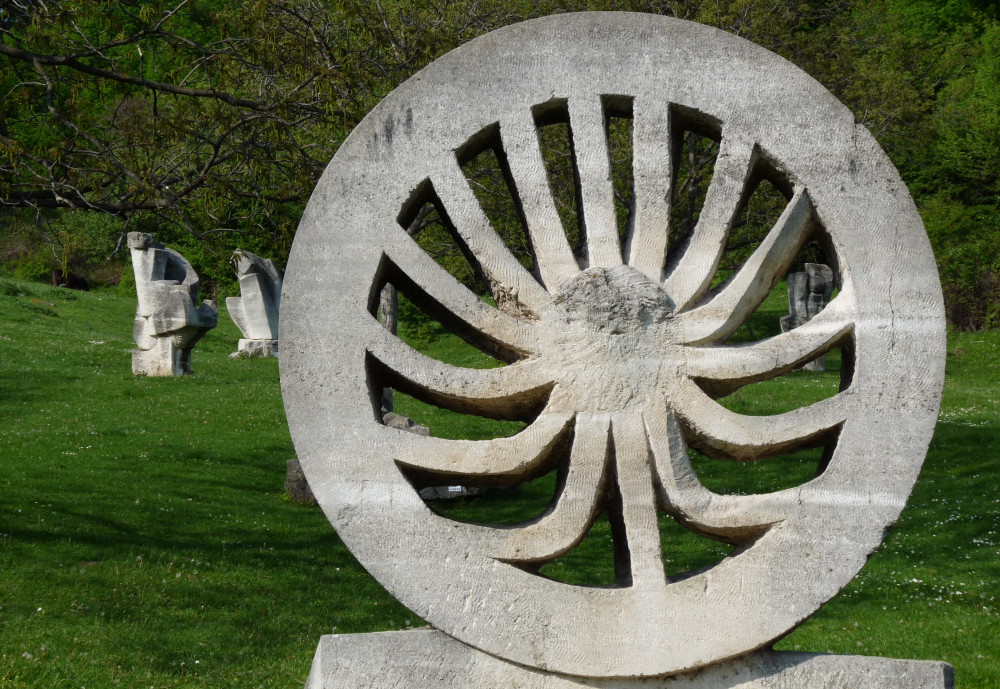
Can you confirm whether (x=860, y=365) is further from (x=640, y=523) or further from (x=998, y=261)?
(x=998, y=261)

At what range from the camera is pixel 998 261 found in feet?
86.0

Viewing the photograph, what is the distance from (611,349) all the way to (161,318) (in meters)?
16.2

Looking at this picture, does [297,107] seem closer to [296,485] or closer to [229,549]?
[229,549]

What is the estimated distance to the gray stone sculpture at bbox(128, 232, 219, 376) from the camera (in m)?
→ 18.4

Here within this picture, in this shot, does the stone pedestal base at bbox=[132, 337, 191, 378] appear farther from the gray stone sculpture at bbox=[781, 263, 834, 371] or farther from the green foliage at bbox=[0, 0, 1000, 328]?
the gray stone sculpture at bbox=[781, 263, 834, 371]

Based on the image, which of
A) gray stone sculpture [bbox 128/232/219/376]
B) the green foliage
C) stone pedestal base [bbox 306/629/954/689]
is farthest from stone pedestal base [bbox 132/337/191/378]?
stone pedestal base [bbox 306/629/954/689]

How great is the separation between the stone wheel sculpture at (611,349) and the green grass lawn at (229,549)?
2.90m

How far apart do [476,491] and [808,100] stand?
27.7 feet

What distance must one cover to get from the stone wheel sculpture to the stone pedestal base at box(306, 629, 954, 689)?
95mm

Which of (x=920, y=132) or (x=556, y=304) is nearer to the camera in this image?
(x=556, y=304)

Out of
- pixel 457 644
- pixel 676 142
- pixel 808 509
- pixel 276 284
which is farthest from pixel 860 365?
pixel 276 284

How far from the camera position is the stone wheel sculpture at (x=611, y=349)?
3445 mm

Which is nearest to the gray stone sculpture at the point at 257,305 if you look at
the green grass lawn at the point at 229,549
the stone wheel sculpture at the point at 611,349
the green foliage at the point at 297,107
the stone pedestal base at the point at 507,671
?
the green foliage at the point at 297,107

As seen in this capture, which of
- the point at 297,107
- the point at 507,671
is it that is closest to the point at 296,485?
the point at 297,107
